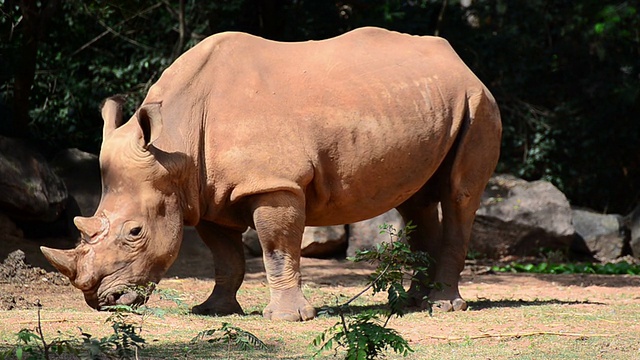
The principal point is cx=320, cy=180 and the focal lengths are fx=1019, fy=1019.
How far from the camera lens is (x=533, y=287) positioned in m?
11.0

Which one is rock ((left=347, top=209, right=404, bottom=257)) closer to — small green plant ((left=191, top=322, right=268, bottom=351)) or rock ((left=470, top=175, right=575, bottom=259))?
rock ((left=470, top=175, right=575, bottom=259))

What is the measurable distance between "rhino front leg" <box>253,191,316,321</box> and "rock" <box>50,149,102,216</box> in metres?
5.87

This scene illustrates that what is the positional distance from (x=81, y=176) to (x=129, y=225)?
623 cm

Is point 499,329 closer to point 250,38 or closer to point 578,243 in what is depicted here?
point 250,38

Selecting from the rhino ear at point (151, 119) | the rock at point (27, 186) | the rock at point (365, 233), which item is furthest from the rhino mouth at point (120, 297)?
the rock at point (365, 233)

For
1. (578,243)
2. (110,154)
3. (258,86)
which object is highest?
(258,86)

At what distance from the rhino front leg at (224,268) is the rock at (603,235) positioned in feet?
25.9

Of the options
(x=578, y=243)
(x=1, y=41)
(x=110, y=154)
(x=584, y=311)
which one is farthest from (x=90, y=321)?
(x=578, y=243)

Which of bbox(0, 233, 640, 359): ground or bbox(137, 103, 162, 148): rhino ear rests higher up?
bbox(137, 103, 162, 148): rhino ear

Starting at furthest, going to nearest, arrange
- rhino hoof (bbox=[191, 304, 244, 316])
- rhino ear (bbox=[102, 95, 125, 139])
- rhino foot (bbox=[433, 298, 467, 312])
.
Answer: rhino foot (bbox=[433, 298, 467, 312]), rhino hoof (bbox=[191, 304, 244, 316]), rhino ear (bbox=[102, 95, 125, 139])

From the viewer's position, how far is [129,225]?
712cm

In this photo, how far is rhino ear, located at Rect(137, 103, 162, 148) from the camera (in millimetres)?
7062

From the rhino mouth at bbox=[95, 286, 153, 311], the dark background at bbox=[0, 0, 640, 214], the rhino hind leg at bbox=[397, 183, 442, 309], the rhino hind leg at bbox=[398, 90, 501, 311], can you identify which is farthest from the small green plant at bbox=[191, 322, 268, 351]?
the dark background at bbox=[0, 0, 640, 214]

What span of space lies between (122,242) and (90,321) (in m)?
0.65
